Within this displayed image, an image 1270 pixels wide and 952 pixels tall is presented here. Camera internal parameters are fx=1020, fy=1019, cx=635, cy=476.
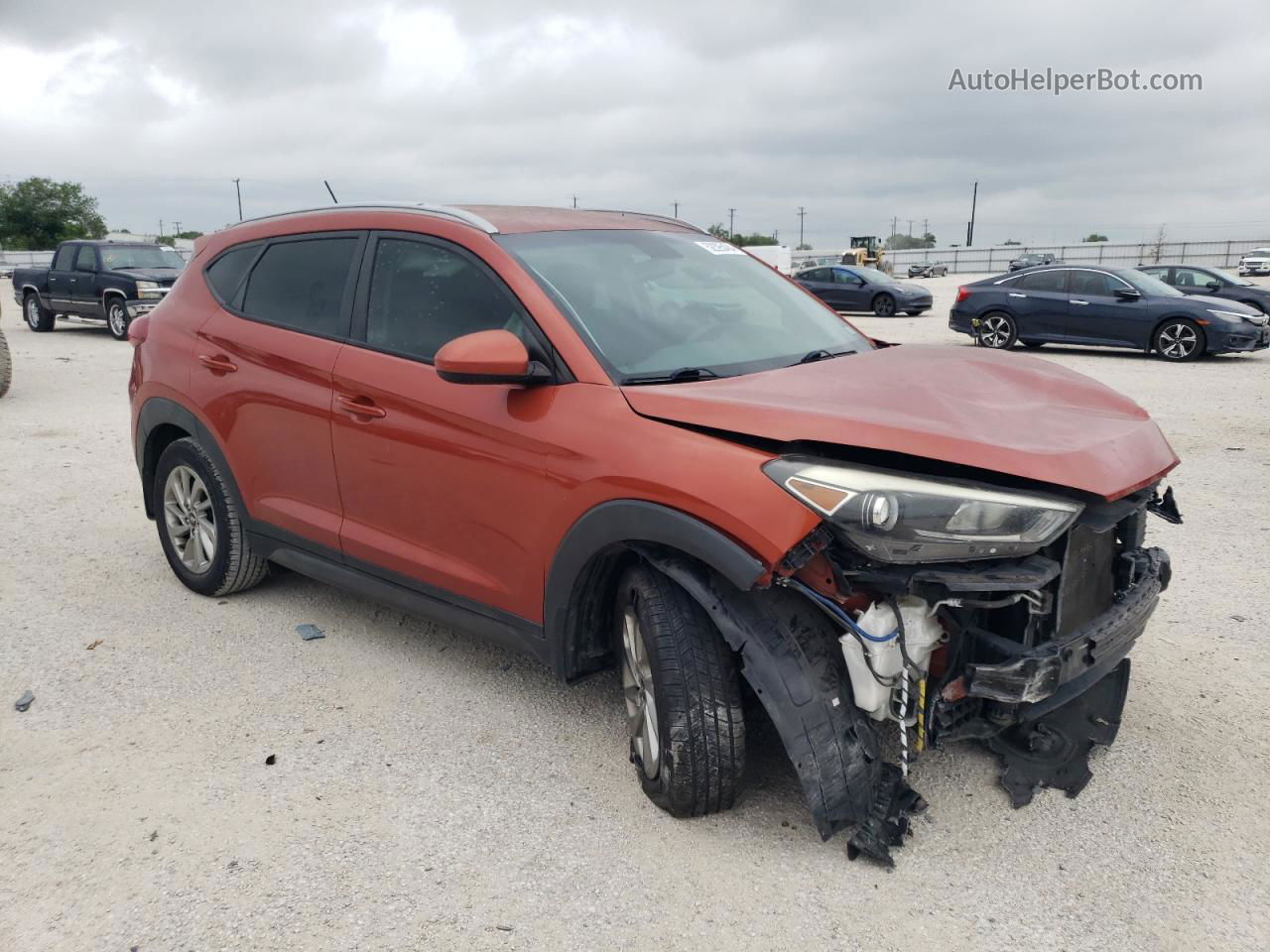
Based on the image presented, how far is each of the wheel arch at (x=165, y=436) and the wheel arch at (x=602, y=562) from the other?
1967mm

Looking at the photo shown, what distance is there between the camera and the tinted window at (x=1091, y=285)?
15797 millimetres

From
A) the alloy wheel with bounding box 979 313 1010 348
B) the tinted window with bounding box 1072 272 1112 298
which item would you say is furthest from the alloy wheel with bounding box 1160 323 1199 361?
the alloy wheel with bounding box 979 313 1010 348

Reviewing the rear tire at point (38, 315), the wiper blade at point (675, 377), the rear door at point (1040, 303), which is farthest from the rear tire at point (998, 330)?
the rear tire at point (38, 315)

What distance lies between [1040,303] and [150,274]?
589 inches

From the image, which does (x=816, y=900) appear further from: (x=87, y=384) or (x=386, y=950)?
(x=87, y=384)

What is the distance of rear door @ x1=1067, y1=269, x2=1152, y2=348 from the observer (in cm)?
1553

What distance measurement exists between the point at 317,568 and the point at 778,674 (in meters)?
2.25

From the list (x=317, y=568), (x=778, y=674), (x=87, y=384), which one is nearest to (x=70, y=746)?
(x=317, y=568)

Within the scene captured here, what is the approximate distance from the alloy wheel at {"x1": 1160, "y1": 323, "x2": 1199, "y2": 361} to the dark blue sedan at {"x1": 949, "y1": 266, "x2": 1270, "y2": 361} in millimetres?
13

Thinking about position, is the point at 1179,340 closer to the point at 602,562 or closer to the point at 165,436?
the point at 165,436

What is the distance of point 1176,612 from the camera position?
4.61m

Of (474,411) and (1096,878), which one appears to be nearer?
(1096,878)

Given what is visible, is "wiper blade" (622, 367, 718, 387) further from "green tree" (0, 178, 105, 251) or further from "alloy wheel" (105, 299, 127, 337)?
"green tree" (0, 178, 105, 251)

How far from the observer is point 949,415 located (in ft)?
8.98
